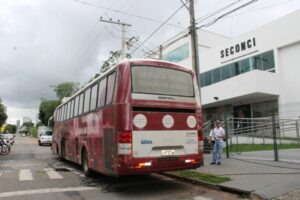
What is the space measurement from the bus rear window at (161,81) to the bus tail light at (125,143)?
1155 millimetres

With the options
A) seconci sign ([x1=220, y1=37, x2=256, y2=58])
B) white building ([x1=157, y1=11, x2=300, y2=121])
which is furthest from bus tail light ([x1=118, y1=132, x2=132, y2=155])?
seconci sign ([x1=220, y1=37, x2=256, y2=58])

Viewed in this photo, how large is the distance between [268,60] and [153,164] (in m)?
23.0

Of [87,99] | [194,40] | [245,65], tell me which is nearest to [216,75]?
[245,65]

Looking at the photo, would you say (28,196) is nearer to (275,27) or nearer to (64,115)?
(64,115)

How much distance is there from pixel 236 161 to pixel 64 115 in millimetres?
8545

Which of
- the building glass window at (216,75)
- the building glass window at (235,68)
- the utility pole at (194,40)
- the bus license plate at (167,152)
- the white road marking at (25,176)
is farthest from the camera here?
the building glass window at (216,75)

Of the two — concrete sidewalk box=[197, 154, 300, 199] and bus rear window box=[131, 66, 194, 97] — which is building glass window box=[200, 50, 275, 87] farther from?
bus rear window box=[131, 66, 194, 97]

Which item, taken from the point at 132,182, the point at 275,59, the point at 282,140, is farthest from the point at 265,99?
the point at 132,182

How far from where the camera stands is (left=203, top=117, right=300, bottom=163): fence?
46.0ft

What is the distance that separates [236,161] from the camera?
47.6ft

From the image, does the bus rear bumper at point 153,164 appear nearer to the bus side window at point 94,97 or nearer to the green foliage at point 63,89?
the bus side window at point 94,97

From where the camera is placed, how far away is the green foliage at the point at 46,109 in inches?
3509

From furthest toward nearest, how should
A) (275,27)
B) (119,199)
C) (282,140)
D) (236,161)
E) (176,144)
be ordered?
(275,27) < (282,140) < (236,161) < (176,144) < (119,199)

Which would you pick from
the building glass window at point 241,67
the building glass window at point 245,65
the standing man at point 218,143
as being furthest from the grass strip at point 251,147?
the building glass window at point 245,65
